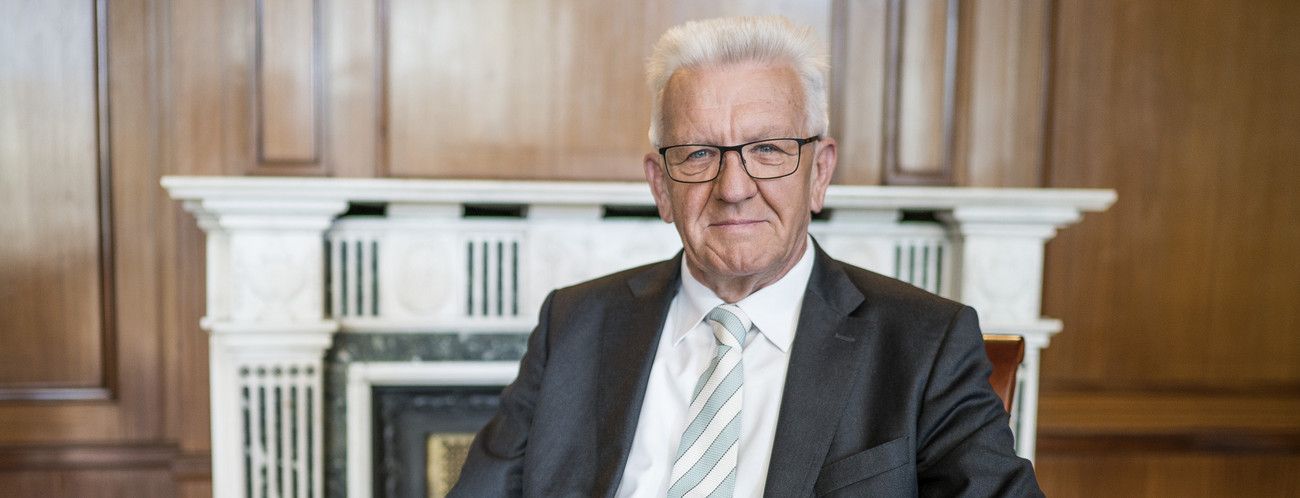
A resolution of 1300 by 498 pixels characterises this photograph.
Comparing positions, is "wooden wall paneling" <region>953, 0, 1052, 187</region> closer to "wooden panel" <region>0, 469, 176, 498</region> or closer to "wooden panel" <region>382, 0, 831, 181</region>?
"wooden panel" <region>382, 0, 831, 181</region>

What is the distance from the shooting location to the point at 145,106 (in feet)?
6.75

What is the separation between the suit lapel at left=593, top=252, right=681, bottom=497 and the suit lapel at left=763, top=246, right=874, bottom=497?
0.23m

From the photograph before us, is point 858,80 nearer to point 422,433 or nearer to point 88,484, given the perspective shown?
point 422,433

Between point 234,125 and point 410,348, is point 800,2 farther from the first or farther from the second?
point 234,125

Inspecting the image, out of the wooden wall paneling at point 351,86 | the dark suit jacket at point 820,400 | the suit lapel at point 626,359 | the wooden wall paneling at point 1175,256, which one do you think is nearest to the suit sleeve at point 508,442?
the dark suit jacket at point 820,400

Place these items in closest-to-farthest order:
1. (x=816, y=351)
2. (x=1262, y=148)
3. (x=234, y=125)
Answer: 1. (x=816, y=351)
2. (x=234, y=125)
3. (x=1262, y=148)

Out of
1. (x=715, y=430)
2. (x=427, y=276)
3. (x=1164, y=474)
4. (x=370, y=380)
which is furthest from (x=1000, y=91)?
(x=370, y=380)

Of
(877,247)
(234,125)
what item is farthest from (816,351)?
(234,125)

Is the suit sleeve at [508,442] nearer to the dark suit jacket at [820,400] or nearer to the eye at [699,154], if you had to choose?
the dark suit jacket at [820,400]

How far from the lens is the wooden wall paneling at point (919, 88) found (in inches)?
83.4

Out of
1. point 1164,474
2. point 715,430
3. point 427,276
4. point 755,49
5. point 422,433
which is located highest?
point 755,49

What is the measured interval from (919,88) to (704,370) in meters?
1.29

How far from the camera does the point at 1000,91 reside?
216 centimetres

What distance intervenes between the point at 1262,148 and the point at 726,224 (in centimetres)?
207
